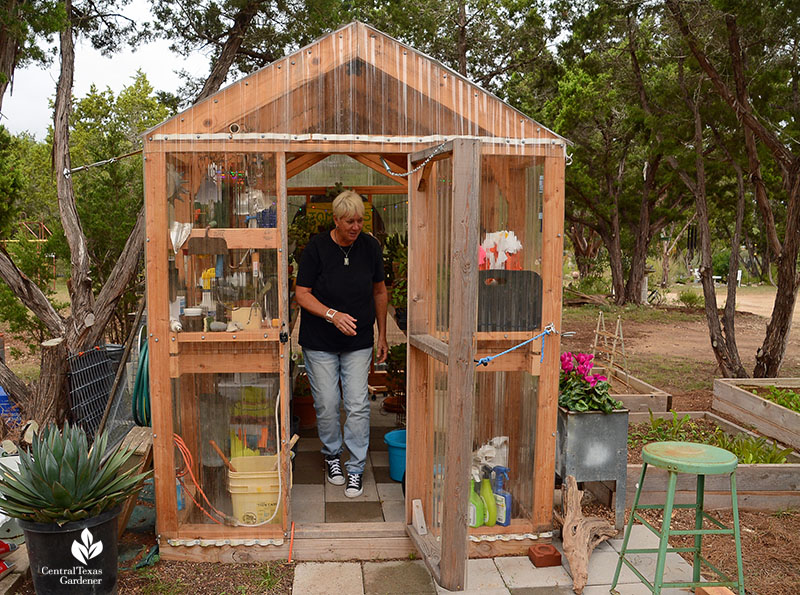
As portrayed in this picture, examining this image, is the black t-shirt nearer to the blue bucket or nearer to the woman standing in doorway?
the woman standing in doorway

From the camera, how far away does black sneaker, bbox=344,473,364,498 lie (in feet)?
15.2

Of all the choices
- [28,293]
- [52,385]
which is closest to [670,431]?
[52,385]

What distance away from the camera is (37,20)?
6523 mm

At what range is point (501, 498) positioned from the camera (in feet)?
13.3

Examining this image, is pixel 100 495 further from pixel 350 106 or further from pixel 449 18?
pixel 449 18

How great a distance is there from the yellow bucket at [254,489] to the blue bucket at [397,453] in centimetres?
105

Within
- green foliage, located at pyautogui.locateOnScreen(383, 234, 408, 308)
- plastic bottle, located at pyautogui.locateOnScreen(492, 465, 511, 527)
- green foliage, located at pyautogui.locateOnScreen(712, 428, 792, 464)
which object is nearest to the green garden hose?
green foliage, located at pyautogui.locateOnScreen(383, 234, 408, 308)

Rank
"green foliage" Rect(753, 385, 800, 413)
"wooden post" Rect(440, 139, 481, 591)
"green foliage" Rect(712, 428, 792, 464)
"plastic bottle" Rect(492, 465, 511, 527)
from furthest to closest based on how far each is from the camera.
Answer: "green foliage" Rect(753, 385, 800, 413) < "green foliage" Rect(712, 428, 792, 464) < "plastic bottle" Rect(492, 465, 511, 527) < "wooden post" Rect(440, 139, 481, 591)

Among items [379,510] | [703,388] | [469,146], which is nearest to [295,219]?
[379,510]

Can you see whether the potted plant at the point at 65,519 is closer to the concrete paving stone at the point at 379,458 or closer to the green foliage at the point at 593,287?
the concrete paving stone at the point at 379,458

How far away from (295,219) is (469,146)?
363 centimetres

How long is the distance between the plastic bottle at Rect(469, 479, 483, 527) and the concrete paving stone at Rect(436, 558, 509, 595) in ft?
0.69

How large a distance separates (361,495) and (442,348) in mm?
1687

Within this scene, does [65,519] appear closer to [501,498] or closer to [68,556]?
[68,556]
